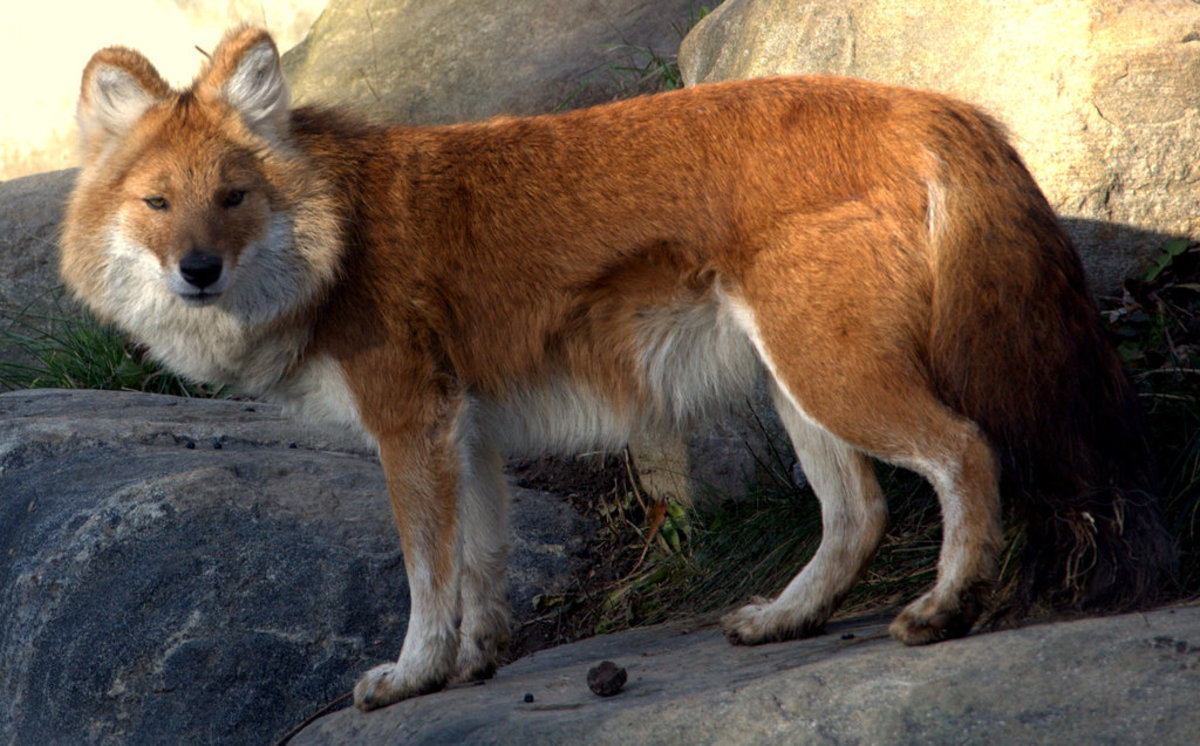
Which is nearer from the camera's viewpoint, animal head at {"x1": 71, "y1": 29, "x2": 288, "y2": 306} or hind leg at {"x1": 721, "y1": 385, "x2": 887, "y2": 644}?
animal head at {"x1": 71, "y1": 29, "x2": 288, "y2": 306}

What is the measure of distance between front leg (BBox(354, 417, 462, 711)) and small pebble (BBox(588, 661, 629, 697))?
640 mm

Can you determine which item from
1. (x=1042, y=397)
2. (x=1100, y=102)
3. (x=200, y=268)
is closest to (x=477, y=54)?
(x=1100, y=102)

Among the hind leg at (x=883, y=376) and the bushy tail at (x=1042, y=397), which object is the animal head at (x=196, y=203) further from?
the bushy tail at (x=1042, y=397)

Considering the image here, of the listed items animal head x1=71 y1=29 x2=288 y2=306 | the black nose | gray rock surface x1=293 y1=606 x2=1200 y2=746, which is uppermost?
animal head x1=71 y1=29 x2=288 y2=306

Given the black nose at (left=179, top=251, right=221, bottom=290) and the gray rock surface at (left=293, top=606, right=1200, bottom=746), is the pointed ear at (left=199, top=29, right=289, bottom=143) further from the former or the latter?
the gray rock surface at (left=293, top=606, right=1200, bottom=746)

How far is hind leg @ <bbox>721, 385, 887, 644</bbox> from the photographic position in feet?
12.7

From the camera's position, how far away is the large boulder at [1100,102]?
471cm

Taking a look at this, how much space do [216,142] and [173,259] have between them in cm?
47

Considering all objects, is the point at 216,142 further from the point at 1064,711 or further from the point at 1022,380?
the point at 1064,711

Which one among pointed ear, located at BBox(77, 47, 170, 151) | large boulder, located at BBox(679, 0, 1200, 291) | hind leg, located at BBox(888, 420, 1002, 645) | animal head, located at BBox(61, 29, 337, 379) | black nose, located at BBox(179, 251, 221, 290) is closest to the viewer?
hind leg, located at BBox(888, 420, 1002, 645)

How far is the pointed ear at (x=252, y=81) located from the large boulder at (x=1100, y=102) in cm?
283

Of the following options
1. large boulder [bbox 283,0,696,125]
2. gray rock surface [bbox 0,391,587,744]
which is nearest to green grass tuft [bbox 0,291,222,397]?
gray rock surface [bbox 0,391,587,744]

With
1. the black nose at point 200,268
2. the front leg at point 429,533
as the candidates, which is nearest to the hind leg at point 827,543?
the front leg at point 429,533

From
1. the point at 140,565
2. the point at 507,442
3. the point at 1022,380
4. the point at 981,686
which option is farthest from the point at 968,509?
the point at 140,565
